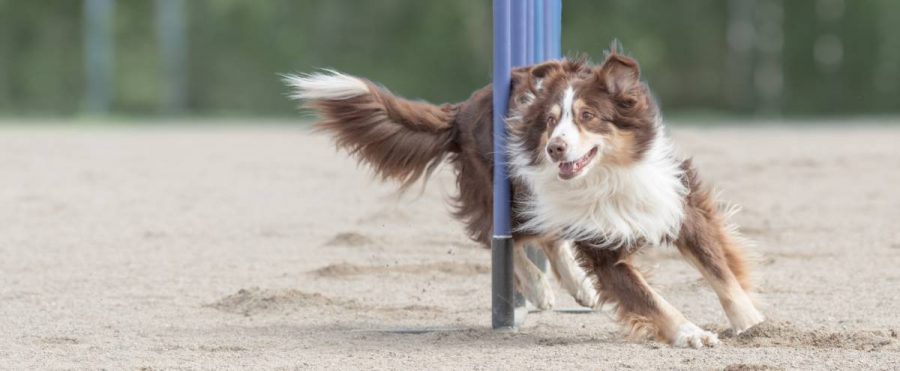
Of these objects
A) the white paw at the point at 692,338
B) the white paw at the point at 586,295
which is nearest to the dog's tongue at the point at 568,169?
the white paw at the point at 692,338

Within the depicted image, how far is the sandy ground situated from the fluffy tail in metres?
0.71

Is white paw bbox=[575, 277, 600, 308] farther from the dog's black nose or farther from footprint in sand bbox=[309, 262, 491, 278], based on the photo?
the dog's black nose

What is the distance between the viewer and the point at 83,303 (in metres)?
7.16

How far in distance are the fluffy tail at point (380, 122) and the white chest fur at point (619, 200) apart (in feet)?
3.12

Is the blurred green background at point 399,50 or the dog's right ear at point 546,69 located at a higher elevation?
the blurred green background at point 399,50

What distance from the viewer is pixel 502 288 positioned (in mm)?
6359

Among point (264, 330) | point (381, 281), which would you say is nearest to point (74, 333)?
point (264, 330)

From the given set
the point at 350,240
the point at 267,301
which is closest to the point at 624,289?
the point at 267,301

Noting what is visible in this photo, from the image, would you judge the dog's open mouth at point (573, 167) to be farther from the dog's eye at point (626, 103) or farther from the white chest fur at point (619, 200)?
the dog's eye at point (626, 103)

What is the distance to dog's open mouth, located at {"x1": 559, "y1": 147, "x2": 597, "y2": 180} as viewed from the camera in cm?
575

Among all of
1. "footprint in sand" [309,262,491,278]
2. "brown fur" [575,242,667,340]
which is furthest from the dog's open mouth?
"footprint in sand" [309,262,491,278]

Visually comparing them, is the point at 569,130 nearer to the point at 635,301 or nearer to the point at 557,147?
the point at 557,147

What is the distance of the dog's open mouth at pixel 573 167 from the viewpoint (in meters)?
5.75

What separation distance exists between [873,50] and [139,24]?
639 inches
